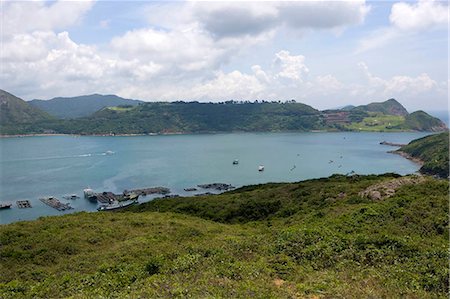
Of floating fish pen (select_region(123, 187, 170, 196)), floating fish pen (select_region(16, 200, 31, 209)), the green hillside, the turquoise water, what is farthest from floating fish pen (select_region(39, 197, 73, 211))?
the green hillside

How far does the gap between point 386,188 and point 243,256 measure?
19867mm

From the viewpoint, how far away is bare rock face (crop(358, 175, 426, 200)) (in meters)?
29.6

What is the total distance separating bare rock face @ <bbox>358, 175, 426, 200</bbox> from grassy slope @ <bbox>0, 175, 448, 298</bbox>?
1.41m

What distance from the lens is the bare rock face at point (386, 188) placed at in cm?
2957

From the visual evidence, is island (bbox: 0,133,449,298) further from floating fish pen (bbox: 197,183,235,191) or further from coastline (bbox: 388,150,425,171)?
coastline (bbox: 388,150,425,171)

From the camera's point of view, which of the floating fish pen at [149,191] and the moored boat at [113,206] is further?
the floating fish pen at [149,191]

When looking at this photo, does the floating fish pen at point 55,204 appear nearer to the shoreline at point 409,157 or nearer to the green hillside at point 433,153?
the green hillside at point 433,153

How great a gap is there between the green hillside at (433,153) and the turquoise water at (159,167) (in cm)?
573

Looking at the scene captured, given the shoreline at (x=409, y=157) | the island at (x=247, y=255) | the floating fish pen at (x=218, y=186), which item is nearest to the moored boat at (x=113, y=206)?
the floating fish pen at (x=218, y=186)

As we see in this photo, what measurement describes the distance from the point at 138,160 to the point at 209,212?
92.8 meters

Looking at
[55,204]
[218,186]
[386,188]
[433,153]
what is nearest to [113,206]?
[55,204]

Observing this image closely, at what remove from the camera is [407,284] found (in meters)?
12.2

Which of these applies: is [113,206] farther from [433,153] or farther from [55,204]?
[433,153]

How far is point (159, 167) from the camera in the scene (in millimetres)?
110375
